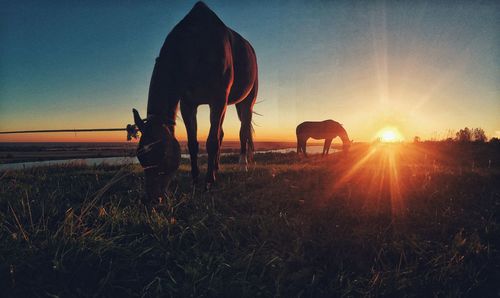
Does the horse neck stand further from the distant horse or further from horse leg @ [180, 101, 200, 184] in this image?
the distant horse

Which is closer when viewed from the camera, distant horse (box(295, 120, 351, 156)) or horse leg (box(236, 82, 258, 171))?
horse leg (box(236, 82, 258, 171))

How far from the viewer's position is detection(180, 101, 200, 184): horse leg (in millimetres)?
4777

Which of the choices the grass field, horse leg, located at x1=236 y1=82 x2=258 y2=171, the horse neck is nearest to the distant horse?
horse leg, located at x1=236 y1=82 x2=258 y2=171

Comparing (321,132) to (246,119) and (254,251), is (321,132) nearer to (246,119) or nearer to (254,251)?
(246,119)

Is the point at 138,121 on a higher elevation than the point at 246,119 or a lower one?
lower

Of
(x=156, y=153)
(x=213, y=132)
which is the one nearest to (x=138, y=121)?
(x=156, y=153)

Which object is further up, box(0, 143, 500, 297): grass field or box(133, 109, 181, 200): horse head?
box(133, 109, 181, 200): horse head

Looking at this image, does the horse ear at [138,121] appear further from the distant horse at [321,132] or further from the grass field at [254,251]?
the distant horse at [321,132]

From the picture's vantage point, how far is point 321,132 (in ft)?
59.1

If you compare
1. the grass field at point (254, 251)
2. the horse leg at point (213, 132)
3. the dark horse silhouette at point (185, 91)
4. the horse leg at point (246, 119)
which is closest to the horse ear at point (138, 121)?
the dark horse silhouette at point (185, 91)

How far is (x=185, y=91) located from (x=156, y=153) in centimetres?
161

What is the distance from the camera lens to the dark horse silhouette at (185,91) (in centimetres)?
312

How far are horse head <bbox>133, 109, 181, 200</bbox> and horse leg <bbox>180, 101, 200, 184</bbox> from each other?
1445mm

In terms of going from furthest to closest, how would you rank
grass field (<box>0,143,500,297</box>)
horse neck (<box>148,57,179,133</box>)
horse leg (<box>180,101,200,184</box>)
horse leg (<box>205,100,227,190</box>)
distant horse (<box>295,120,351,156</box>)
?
1. distant horse (<box>295,120,351,156</box>)
2. horse leg (<box>180,101,200,184</box>)
3. horse leg (<box>205,100,227,190</box>)
4. horse neck (<box>148,57,179,133</box>)
5. grass field (<box>0,143,500,297</box>)
